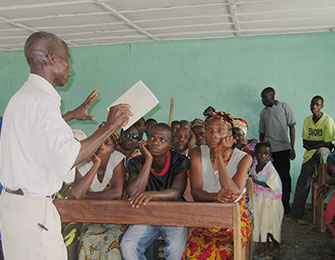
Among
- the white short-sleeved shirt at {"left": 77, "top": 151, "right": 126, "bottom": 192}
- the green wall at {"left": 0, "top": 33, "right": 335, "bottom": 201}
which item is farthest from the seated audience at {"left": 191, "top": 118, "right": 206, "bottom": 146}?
the green wall at {"left": 0, "top": 33, "right": 335, "bottom": 201}

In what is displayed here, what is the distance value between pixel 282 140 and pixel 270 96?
0.83 meters

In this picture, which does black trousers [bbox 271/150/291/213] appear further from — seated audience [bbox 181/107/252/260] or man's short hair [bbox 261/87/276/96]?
seated audience [bbox 181/107/252/260]

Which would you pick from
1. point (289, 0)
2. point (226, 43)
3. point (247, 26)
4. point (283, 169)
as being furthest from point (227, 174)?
point (226, 43)

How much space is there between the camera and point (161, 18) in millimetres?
6352

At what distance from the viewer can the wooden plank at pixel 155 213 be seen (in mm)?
2379

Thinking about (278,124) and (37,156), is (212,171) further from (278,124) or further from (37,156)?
(278,124)

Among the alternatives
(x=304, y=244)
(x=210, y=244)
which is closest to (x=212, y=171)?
(x=210, y=244)

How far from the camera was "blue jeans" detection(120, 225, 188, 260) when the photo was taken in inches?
118

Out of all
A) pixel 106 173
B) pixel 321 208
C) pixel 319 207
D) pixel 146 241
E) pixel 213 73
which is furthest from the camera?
pixel 213 73

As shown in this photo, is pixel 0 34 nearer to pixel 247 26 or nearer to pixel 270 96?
pixel 247 26

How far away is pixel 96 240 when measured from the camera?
3.14 metres

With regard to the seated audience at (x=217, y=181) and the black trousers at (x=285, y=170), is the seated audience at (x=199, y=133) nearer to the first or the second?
the seated audience at (x=217, y=181)

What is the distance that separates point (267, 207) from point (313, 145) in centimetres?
226

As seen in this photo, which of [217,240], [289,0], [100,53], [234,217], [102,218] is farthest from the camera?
[100,53]
